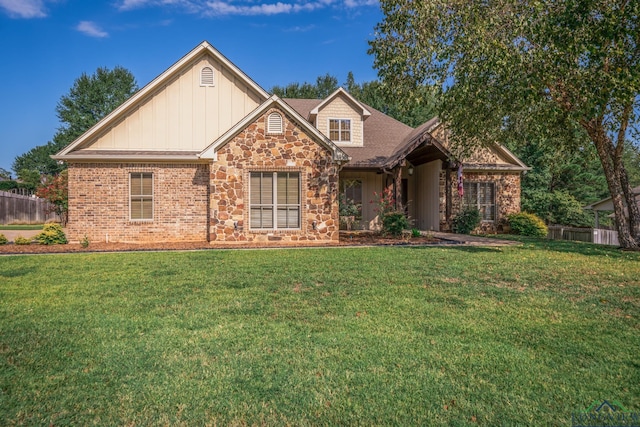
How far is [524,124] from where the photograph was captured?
13.7 m

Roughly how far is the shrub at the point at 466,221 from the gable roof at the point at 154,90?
30.9ft

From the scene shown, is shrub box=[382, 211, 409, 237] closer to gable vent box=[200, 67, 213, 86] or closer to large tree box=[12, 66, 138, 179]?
gable vent box=[200, 67, 213, 86]

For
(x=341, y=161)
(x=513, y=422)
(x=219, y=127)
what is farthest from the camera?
(x=219, y=127)

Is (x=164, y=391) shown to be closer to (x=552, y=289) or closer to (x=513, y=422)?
(x=513, y=422)

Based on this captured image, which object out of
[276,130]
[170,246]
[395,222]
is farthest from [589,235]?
[170,246]

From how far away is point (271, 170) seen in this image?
506 inches

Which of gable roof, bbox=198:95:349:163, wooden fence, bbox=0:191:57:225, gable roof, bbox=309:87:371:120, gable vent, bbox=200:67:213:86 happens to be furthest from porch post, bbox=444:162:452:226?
wooden fence, bbox=0:191:57:225

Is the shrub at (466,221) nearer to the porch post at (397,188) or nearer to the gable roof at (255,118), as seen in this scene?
the porch post at (397,188)

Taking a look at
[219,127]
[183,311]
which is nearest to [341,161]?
[219,127]

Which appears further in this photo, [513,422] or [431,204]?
[431,204]

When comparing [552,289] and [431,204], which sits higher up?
[431,204]

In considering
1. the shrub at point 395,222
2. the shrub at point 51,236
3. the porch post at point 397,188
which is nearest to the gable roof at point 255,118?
the shrub at point 395,222

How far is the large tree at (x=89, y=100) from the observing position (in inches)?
1726

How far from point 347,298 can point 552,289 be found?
3.32m
